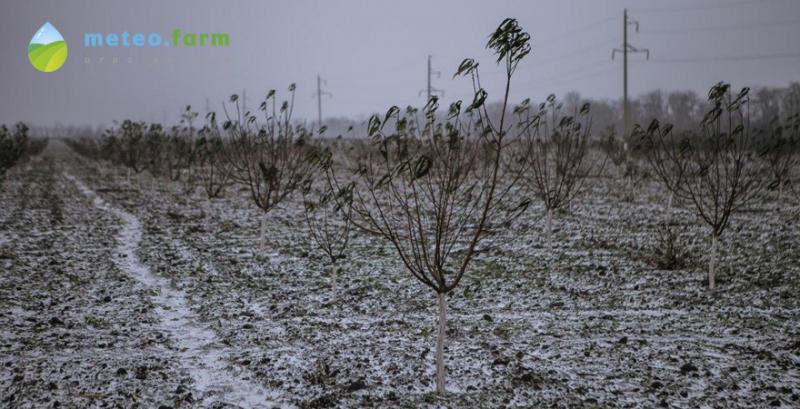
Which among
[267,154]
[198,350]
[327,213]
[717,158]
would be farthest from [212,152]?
[717,158]

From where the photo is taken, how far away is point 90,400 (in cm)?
376

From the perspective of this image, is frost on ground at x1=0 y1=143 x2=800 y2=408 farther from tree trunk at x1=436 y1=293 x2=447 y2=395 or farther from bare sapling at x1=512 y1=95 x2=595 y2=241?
bare sapling at x1=512 y1=95 x2=595 y2=241

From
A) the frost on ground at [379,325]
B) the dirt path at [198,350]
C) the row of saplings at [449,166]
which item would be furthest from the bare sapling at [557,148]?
the dirt path at [198,350]

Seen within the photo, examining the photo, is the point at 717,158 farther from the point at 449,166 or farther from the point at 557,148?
the point at 557,148

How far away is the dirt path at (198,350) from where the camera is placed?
3.92m

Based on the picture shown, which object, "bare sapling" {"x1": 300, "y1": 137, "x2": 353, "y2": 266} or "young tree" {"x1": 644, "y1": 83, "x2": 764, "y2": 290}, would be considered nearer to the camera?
"bare sapling" {"x1": 300, "y1": 137, "x2": 353, "y2": 266}

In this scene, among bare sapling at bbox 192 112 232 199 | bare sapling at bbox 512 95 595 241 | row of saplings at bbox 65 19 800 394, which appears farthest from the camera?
bare sapling at bbox 192 112 232 199

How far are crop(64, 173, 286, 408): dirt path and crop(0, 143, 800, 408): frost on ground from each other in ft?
0.08

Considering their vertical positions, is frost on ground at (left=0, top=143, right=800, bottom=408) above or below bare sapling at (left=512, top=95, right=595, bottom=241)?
below

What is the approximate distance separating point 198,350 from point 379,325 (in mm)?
1920

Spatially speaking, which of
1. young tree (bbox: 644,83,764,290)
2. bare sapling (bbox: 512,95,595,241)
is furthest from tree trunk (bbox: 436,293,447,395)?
young tree (bbox: 644,83,764,290)

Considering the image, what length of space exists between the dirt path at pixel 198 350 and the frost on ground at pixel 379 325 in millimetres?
24

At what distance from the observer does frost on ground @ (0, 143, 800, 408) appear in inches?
156

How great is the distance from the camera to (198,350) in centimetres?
485
